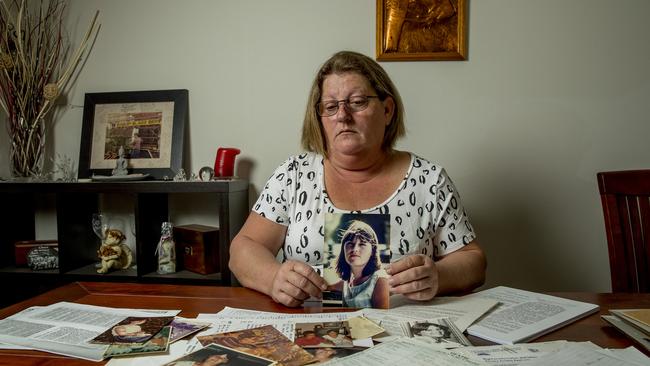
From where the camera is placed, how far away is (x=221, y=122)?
7.00 feet

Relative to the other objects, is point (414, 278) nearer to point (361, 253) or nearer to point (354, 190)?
point (361, 253)

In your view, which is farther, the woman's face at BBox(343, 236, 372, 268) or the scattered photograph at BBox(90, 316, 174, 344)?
the woman's face at BBox(343, 236, 372, 268)

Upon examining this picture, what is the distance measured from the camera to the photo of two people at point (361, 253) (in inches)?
38.1

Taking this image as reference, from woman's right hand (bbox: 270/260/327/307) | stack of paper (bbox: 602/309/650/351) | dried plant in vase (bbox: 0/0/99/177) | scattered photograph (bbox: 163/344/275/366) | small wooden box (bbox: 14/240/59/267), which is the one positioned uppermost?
dried plant in vase (bbox: 0/0/99/177)

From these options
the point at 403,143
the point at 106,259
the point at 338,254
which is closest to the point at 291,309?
the point at 338,254

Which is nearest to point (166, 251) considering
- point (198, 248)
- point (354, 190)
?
point (198, 248)

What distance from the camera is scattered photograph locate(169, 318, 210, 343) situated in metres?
0.82

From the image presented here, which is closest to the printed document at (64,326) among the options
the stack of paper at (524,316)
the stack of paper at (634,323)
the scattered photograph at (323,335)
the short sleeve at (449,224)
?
the scattered photograph at (323,335)

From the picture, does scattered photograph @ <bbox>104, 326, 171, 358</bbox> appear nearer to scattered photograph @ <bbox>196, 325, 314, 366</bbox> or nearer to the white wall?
scattered photograph @ <bbox>196, 325, 314, 366</bbox>

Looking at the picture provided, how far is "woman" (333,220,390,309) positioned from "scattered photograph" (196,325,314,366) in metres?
0.22

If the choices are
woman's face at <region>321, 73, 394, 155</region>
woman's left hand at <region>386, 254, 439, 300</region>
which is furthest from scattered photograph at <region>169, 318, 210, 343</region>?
woman's face at <region>321, 73, 394, 155</region>

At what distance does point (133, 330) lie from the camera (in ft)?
2.75

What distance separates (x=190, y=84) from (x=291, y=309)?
1.50 m

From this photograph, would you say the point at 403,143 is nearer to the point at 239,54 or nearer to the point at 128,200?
the point at 239,54
